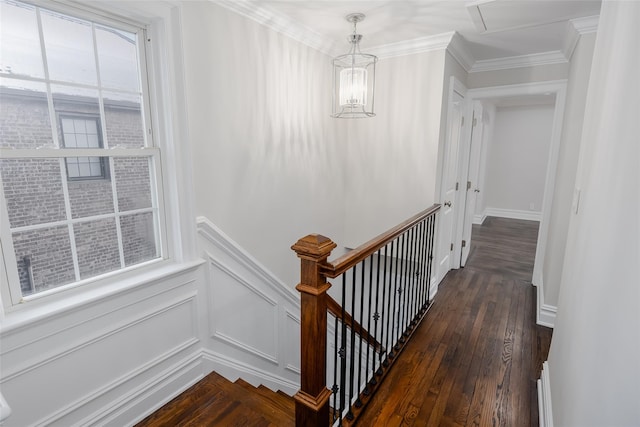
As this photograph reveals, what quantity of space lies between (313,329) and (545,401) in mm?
1403

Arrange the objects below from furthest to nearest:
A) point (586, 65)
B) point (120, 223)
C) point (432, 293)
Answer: point (432, 293) → point (586, 65) → point (120, 223)

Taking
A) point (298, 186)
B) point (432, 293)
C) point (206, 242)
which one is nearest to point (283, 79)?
point (298, 186)

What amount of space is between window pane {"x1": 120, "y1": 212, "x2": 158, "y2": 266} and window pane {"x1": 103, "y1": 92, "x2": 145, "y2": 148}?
0.43 meters

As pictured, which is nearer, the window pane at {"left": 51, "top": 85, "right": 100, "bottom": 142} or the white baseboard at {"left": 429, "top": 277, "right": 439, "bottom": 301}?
the window pane at {"left": 51, "top": 85, "right": 100, "bottom": 142}

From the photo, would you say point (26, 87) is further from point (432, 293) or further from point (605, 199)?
point (432, 293)

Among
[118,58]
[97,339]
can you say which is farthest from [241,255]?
[118,58]

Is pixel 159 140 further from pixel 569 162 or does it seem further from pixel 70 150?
pixel 569 162

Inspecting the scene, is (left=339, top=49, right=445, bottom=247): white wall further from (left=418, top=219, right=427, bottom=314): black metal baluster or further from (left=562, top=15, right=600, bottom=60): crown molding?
(left=562, top=15, right=600, bottom=60): crown molding

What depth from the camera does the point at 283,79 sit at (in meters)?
2.71

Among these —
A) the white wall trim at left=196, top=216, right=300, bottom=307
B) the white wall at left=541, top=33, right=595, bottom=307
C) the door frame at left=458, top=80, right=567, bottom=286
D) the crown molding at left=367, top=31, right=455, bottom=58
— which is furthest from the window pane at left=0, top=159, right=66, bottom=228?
the door frame at left=458, top=80, right=567, bottom=286

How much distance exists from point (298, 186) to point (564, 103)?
9.09ft

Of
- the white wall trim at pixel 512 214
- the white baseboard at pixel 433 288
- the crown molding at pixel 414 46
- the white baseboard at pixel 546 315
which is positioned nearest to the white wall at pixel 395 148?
the crown molding at pixel 414 46

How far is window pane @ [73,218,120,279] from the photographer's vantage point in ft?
5.55

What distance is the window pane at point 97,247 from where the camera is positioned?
169 centimetres
